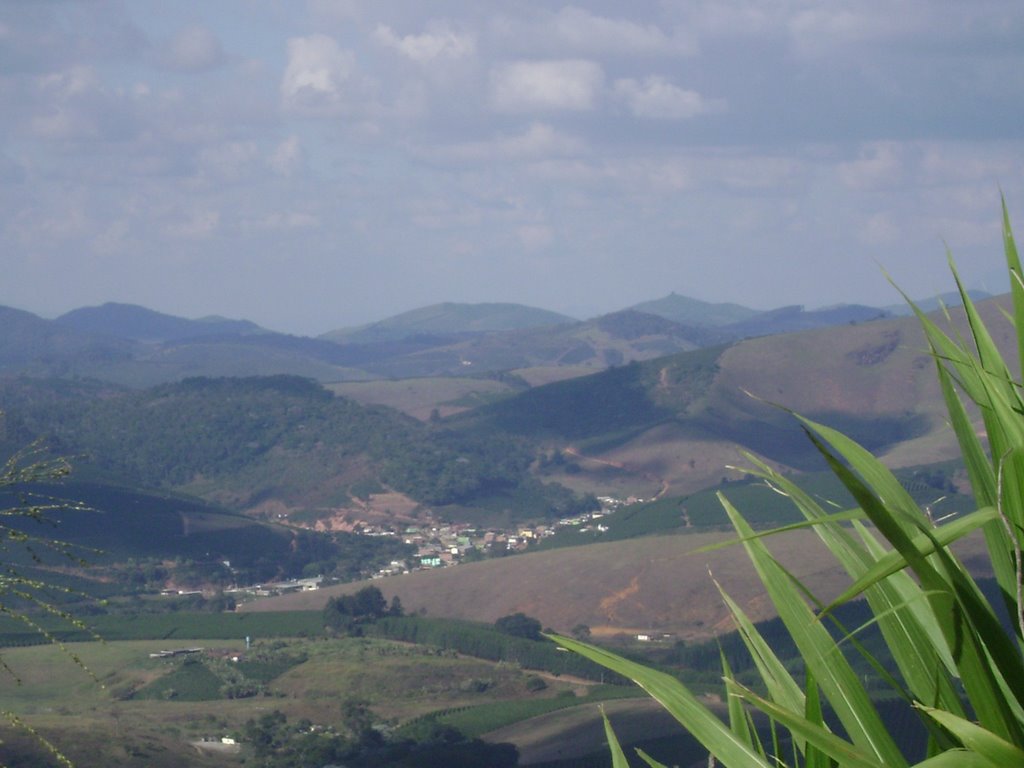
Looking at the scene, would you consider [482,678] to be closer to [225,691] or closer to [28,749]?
[225,691]

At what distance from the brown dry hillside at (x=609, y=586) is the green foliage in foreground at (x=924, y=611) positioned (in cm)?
4227

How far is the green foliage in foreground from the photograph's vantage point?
7.38 ft

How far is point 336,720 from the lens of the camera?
34.3 metres

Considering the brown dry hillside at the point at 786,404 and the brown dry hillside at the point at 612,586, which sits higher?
the brown dry hillside at the point at 786,404

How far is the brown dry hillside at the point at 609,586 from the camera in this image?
48.5 m

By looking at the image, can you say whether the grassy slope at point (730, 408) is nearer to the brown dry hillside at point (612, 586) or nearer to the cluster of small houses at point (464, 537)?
the cluster of small houses at point (464, 537)

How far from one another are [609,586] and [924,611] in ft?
170

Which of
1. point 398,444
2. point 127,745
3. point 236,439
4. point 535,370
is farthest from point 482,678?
point 535,370

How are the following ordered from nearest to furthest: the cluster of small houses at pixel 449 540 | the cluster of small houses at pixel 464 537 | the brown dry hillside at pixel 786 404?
1. the cluster of small houses at pixel 449 540
2. the cluster of small houses at pixel 464 537
3. the brown dry hillside at pixel 786 404

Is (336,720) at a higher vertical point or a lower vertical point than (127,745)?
lower

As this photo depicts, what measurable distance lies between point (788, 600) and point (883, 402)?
112 m

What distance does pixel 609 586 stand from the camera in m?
53.8

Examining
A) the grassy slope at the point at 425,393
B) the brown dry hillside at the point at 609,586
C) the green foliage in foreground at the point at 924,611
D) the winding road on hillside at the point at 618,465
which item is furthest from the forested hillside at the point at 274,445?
the green foliage in foreground at the point at 924,611

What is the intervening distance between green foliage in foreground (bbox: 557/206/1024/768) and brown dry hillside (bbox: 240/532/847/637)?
4227 cm
